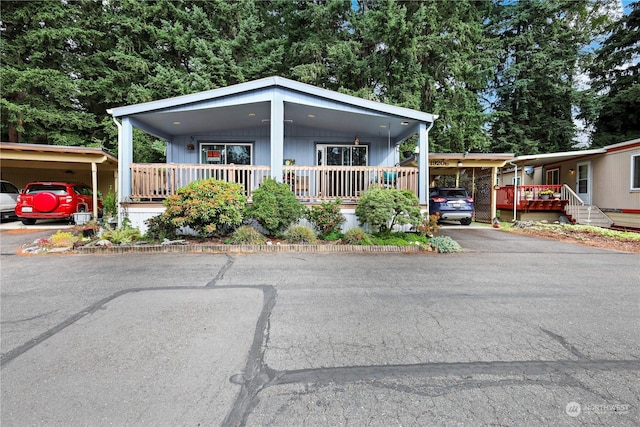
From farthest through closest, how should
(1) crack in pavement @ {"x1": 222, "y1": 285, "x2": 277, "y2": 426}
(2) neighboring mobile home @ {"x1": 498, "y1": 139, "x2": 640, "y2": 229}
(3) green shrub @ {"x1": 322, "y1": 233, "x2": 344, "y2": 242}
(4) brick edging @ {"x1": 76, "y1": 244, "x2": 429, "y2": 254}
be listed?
(2) neighboring mobile home @ {"x1": 498, "y1": 139, "x2": 640, "y2": 229} < (3) green shrub @ {"x1": 322, "y1": 233, "x2": 344, "y2": 242} < (4) brick edging @ {"x1": 76, "y1": 244, "x2": 429, "y2": 254} < (1) crack in pavement @ {"x1": 222, "y1": 285, "x2": 277, "y2": 426}

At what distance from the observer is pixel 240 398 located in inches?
82.7

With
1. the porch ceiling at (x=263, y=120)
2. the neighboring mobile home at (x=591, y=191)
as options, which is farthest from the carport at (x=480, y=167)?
the porch ceiling at (x=263, y=120)

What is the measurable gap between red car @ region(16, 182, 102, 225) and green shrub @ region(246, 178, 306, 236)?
8.75 m

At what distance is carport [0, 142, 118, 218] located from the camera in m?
11.4

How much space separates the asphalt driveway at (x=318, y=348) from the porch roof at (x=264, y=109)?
5.41 m

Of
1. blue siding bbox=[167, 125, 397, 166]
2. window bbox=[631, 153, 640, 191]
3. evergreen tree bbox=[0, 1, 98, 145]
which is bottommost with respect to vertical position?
window bbox=[631, 153, 640, 191]

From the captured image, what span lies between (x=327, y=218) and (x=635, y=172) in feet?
40.8

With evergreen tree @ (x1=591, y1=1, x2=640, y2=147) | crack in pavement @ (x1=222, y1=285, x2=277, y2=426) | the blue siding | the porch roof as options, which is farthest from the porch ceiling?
evergreen tree @ (x1=591, y1=1, x2=640, y2=147)

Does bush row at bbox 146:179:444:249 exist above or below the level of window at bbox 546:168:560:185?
below

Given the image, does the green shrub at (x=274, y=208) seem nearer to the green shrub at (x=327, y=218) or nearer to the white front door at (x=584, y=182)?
the green shrub at (x=327, y=218)

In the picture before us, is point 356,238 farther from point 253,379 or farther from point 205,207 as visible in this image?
point 253,379

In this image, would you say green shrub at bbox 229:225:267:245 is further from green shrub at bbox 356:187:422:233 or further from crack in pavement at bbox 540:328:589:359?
crack in pavement at bbox 540:328:589:359

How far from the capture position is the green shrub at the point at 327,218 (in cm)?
818

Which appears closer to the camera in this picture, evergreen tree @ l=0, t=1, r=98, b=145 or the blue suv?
the blue suv
